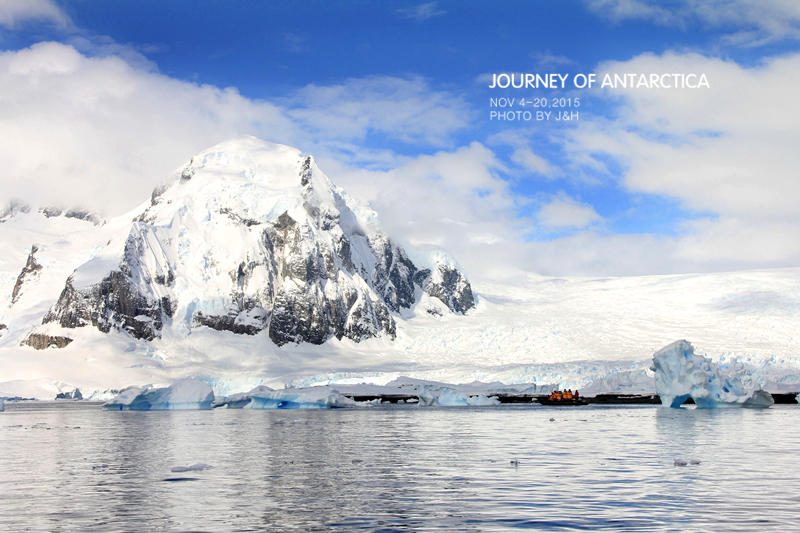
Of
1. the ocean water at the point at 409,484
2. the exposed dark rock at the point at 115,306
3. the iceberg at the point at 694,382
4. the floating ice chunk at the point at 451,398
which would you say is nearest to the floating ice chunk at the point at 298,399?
the floating ice chunk at the point at 451,398

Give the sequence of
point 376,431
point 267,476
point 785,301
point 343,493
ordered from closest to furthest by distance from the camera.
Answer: point 343,493
point 267,476
point 376,431
point 785,301

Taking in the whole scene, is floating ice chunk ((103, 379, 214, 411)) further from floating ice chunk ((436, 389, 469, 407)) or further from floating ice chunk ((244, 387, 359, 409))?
floating ice chunk ((436, 389, 469, 407))

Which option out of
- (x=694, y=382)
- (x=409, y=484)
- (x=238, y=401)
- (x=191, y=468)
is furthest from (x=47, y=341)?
(x=409, y=484)

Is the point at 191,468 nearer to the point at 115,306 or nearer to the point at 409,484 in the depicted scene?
the point at 409,484

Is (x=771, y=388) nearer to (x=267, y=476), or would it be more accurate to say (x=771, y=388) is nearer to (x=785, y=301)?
(x=785, y=301)

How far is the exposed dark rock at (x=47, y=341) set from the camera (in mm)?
187125

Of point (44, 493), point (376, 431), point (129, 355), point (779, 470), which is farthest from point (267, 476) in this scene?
point (129, 355)

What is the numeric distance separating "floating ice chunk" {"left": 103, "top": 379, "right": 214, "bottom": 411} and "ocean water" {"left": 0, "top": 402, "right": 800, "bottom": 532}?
4896 centimetres

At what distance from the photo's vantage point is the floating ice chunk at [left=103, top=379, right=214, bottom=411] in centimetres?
9012

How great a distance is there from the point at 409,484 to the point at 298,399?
73688 millimetres

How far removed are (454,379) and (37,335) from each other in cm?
11027

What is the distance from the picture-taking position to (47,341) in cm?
18838

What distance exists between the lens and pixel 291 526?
54.7 feet

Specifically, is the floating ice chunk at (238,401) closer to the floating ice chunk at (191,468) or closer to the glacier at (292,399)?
the glacier at (292,399)
